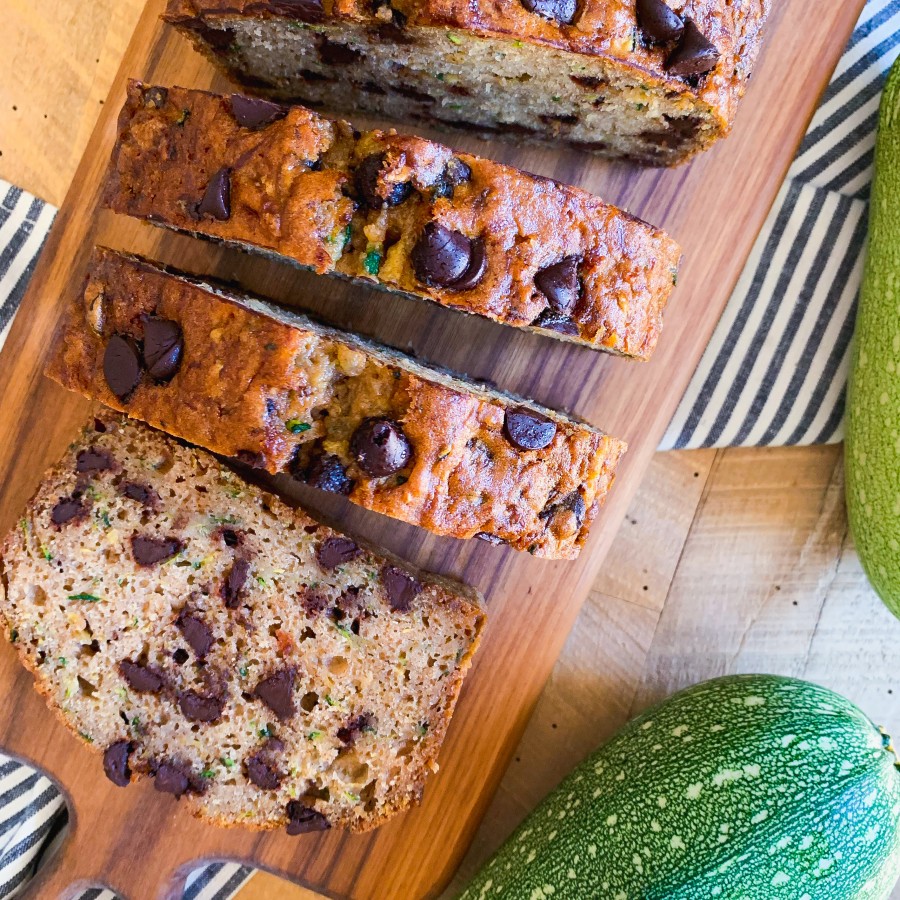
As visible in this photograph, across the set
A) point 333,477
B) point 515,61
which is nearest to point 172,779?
point 333,477

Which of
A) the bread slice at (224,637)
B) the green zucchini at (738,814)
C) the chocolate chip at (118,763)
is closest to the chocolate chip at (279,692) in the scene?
the bread slice at (224,637)

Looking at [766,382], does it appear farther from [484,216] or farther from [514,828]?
[514,828]

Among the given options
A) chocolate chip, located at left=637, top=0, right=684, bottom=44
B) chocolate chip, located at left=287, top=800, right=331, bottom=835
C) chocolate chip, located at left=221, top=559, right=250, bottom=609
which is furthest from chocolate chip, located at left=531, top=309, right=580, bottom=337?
chocolate chip, located at left=287, top=800, right=331, bottom=835

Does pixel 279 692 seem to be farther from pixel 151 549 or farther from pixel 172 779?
pixel 151 549

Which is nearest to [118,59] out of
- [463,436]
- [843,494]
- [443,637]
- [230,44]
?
[230,44]

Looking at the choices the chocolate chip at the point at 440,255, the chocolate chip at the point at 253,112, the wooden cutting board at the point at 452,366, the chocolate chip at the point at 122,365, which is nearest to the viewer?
the chocolate chip at the point at 440,255

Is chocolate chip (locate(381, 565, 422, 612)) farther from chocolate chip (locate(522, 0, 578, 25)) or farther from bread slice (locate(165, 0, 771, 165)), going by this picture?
chocolate chip (locate(522, 0, 578, 25))

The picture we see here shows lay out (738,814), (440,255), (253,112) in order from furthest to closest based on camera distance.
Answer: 1. (738,814)
2. (253,112)
3. (440,255)

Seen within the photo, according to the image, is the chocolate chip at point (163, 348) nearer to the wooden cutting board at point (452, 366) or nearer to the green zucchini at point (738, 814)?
the wooden cutting board at point (452, 366)
